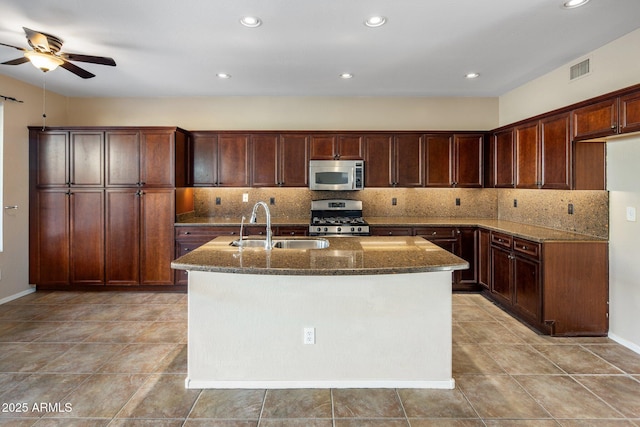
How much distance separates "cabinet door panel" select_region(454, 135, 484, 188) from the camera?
5.06 meters

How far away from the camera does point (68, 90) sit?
16.3 ft

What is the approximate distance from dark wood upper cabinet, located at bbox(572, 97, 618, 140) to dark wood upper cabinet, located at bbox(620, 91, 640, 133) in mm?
53

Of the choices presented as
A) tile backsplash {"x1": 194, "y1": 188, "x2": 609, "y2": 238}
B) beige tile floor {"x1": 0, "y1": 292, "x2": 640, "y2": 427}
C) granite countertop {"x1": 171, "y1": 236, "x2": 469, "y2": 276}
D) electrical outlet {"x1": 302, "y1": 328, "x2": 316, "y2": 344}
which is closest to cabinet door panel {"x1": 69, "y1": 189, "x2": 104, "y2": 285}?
beige tile floor {"x1": 0, "y1": 292, "x2": 640, "y2": 427}

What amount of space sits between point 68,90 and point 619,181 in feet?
21.3

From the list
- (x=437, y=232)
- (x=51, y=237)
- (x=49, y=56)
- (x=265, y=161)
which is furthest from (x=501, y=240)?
(x=51, y=237)

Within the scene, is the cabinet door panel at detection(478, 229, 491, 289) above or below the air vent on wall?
below

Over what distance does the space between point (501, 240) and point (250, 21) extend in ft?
11.5

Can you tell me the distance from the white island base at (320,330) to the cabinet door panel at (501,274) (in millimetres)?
1963

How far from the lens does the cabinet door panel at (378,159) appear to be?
5070 mm

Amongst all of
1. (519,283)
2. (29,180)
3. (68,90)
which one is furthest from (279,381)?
(68,90)

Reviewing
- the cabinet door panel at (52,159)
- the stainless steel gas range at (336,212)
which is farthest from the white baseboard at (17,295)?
the stainless steel gas range at (336,212)

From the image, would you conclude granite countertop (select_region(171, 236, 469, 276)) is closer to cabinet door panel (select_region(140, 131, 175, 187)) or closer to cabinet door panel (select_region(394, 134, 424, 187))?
cabinet door panel (select_region(140, 131, 175, 187))

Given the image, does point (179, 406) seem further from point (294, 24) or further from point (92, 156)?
point (92, 156)

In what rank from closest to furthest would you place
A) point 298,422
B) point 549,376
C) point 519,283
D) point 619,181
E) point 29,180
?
point 298,422 < point 549,376 < point 619,181 < point 519,283 < point 29,180
